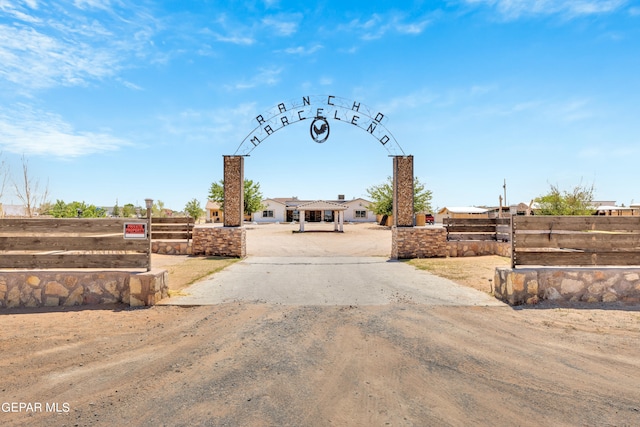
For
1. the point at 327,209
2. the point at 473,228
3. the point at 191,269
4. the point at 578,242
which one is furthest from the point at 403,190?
the point at 327,209

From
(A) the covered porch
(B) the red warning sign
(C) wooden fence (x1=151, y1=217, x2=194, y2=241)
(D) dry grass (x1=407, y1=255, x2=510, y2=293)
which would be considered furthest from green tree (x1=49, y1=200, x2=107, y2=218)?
(D) dry grass (x1=407, y1=255, x2=510, y2=293)

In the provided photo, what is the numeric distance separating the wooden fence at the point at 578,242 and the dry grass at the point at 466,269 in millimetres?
1383

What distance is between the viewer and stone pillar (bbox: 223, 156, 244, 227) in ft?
51.2

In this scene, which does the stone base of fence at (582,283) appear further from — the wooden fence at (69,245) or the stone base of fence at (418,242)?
the wooden fence at (69,245)

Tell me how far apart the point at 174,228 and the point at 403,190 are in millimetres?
10832

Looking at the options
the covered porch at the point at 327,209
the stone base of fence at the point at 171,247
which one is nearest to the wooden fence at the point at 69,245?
the stone base of fence at the point at 171,247

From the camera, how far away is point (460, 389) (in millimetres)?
3787

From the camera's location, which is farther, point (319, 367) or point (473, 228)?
point (473, 228)

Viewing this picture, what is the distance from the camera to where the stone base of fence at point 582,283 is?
7328 millimetres

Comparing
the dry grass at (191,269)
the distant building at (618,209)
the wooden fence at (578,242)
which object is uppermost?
the distant building at (618,209)

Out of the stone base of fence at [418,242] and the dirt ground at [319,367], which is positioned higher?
the stone base of fence at [418,242]

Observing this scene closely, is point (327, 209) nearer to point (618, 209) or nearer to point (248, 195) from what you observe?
point (248, 195)

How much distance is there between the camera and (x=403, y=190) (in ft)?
50.8

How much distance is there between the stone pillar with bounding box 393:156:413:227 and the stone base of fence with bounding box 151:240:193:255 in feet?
31.2
